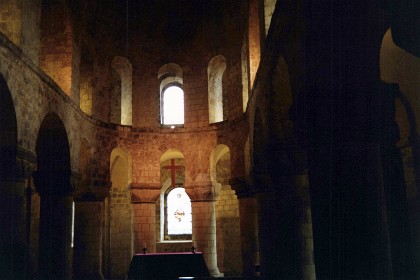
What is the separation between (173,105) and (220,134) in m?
3.85

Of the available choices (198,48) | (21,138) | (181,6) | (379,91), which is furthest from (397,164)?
(181,6)

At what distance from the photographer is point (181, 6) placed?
1773 cm

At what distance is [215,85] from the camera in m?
17.4

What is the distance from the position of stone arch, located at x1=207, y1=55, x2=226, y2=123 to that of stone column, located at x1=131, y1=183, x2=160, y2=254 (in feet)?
11.4

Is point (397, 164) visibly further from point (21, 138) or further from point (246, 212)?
point (21, 138)

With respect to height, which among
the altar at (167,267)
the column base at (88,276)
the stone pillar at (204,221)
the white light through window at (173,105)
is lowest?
the column base at (88,276)

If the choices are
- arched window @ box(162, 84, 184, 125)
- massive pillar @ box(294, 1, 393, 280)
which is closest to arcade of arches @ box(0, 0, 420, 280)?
massive pillar @ box(294, 1, 393, 280)

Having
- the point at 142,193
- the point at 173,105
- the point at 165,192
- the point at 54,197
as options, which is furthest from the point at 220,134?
the point at 54,197

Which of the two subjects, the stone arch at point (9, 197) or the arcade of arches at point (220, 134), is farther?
the stone arch at point (9, 197)

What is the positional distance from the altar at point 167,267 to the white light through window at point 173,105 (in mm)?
8771

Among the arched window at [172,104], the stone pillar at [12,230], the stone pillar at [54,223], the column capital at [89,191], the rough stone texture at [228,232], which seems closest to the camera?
the stone pillar at [12,230]

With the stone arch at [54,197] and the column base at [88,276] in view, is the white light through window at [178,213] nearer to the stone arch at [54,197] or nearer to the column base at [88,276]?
the column base at [88,276]

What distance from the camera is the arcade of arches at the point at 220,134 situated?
556 centimetres

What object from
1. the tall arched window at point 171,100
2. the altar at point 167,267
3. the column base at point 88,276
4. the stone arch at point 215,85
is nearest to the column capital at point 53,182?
the altar at point 167,267
